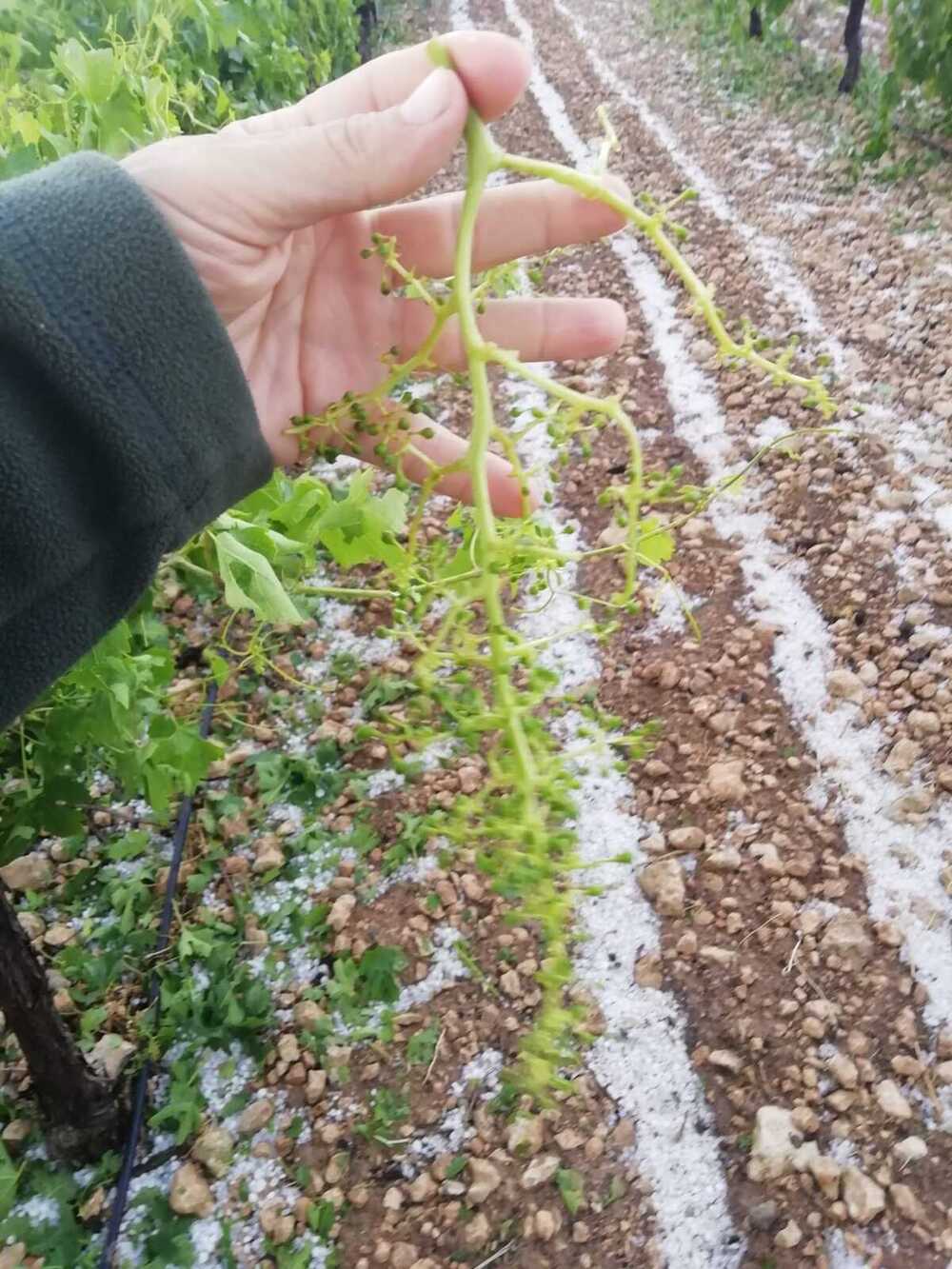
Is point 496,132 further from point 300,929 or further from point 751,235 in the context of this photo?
point 300,929

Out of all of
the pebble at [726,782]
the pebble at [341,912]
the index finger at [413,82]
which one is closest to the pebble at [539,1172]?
the pebble at [341,912]

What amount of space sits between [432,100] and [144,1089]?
147 cm

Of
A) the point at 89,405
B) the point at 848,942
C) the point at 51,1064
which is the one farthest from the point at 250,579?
the point at 848,942

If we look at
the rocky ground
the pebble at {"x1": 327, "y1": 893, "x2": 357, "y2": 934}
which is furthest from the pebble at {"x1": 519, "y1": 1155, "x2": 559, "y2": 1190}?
the pebble at {"x1": 327, "y1": 893, "x2": 357, "y2": 934}

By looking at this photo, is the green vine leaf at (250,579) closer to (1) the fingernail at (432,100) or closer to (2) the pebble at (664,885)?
(1) the fingernail at (432,100)

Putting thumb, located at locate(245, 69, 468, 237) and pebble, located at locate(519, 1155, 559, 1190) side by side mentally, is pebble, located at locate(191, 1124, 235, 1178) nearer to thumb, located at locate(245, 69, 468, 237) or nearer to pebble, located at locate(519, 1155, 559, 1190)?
pebble, located at locate(519, 1155, 559, 1190)

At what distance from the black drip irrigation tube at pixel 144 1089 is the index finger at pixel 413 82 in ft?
4.06

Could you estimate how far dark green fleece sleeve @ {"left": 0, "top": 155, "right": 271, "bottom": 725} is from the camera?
2.88 feet

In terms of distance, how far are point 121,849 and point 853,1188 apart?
1.34 m

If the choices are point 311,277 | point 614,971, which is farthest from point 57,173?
point 614,971

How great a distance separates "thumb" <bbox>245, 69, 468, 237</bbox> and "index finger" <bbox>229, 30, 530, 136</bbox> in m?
0.02

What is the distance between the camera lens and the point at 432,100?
938 mm

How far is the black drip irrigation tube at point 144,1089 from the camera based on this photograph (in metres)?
1.47

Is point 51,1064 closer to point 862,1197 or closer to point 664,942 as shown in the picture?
point 664,942
